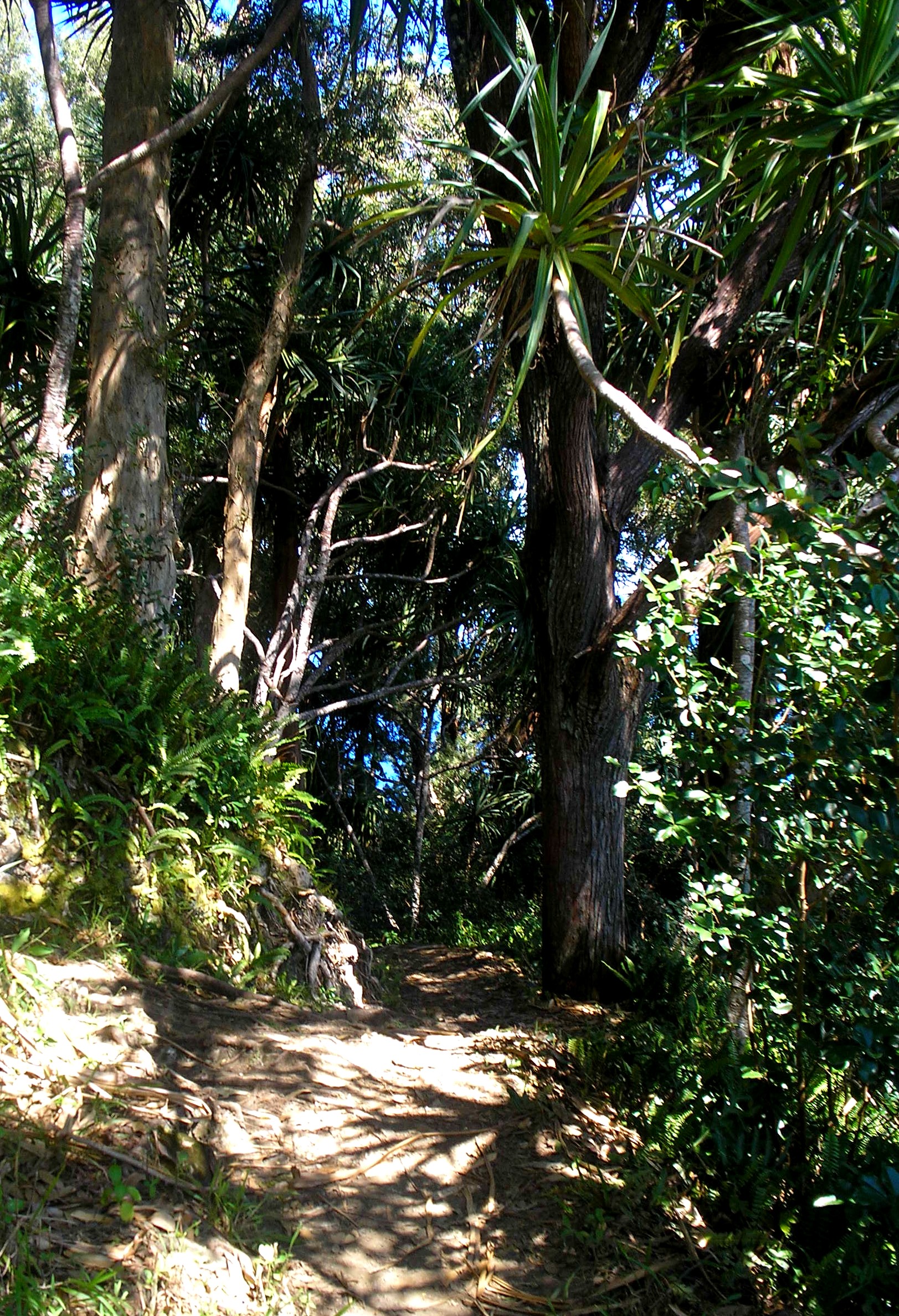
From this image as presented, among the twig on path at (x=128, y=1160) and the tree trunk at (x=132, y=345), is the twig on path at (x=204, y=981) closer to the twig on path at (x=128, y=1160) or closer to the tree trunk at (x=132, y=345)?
the twig on path at (x=128, y=1160)

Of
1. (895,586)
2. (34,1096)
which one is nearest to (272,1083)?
(34,1096)

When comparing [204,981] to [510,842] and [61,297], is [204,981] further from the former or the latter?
[510,842]

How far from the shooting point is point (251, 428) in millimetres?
7781

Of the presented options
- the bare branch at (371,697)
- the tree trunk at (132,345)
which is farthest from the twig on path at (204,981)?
the bare branch at (371,697)

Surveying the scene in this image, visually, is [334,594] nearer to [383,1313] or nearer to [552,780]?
Result: [552,780]

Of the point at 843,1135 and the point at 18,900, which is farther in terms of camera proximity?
the point at 18,900

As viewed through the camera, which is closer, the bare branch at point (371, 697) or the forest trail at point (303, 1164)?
the forest trail at point (303, 1164)

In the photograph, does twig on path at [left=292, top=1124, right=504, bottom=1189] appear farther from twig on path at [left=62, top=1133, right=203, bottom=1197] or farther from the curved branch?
the curved branch

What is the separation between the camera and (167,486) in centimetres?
627

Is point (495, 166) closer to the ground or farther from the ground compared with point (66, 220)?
closer to the ground

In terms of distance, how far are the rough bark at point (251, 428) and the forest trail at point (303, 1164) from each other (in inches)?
145

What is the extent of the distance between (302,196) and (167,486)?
3428mm

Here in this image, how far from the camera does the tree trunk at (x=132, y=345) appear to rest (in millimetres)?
5891

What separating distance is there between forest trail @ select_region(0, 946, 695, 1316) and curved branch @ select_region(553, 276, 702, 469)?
8.51 feet
